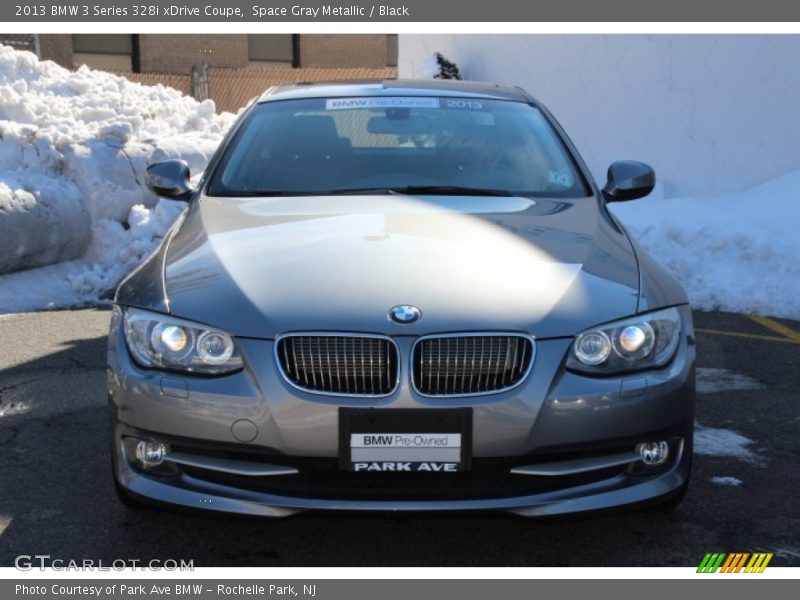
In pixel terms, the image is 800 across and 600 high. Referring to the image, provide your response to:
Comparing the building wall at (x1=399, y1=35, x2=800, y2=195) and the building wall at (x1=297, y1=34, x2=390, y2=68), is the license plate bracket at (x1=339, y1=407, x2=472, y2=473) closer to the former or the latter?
the building wall at (x1=399, y1=35, x2=800, y2=195)

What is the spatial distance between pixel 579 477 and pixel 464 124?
216 centimetres

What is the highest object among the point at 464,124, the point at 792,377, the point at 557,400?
the point at 464,124

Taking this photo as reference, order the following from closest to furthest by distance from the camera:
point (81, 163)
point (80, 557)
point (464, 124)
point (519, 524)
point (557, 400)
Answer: point (557, 400) < point (80, 557) < point (519, 524) < point (464, 124) < point (81, 163)

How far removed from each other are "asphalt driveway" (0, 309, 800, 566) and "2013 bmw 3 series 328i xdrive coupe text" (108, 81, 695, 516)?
0.14 metres

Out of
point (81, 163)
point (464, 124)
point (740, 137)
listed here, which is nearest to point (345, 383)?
point (464, 124)

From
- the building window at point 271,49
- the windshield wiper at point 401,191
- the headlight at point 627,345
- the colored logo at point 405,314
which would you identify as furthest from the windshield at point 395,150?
the building window at point 271,49

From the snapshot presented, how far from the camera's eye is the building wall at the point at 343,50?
31484 millimetres

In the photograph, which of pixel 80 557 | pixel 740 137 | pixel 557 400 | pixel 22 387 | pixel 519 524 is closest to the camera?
pixel 557 400

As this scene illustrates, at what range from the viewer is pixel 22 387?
229 inches

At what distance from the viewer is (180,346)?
3.46 metres

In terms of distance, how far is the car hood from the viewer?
134 inches

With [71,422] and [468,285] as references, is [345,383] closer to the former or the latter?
[468,285]

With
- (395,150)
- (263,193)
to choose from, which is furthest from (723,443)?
(263,193)
